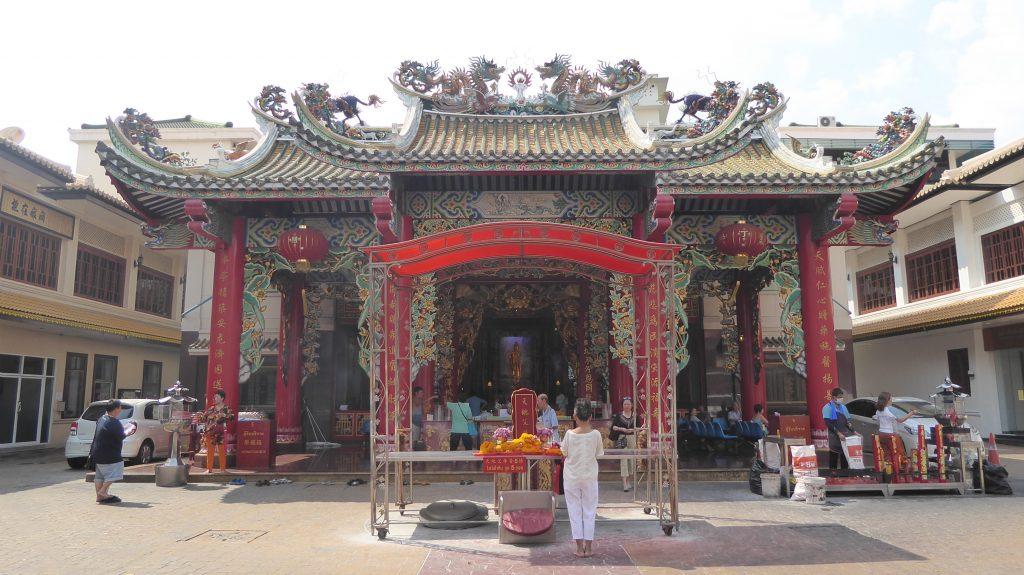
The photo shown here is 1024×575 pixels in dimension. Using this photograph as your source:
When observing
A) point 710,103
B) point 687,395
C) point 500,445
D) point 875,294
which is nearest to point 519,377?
point 687,395

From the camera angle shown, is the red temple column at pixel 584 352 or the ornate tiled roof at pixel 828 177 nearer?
the ornate tiled roof at pixel 828 177

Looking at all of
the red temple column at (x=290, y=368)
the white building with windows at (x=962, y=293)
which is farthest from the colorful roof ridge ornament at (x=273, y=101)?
the white building with windows at (x=962, y=293)

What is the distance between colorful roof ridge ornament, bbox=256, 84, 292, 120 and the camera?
1288 cm

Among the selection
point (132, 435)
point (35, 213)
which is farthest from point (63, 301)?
point (132, 435)

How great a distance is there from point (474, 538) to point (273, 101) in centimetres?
925

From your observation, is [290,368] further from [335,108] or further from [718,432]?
[718,432]

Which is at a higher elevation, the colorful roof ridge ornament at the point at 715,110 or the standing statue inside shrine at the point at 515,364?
the colorful roof ridge ornament at the point at 715,110

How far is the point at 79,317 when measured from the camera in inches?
757

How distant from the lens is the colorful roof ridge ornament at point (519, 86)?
46.2ft

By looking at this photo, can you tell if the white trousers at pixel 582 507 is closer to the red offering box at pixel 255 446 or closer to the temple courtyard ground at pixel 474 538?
the temple courtyard ground at pixel 474 538

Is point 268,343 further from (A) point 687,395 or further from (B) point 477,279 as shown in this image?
(A) point 687,395

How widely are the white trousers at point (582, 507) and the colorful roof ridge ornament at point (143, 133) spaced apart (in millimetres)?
9541

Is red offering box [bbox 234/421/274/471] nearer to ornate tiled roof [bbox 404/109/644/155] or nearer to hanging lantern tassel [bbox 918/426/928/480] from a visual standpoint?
ornate tiled roof [bbox 404/109/644/155]

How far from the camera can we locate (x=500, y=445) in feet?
26.3
